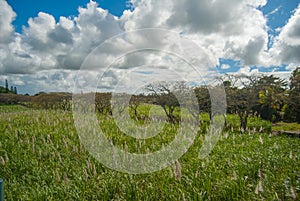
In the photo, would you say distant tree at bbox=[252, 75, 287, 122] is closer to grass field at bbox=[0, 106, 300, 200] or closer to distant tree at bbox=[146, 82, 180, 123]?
distant tree at bbox=[146, 82, 180, 123]

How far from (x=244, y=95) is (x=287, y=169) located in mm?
5941

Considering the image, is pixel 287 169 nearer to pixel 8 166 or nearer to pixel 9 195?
pixel 9 195

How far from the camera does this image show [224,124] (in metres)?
9.88

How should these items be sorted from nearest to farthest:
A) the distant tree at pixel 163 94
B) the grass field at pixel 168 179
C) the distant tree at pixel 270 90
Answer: the grass field at pixel 168 179 < the distant tree at pixel 270 90 < the distant tree at pixel 163 94

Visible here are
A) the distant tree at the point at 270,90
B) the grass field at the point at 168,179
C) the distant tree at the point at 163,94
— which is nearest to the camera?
the grass field at the point at 168,179

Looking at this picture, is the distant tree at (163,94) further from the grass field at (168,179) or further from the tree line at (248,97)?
the grass field at (168,179)

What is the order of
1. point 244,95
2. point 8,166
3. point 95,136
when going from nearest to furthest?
point 8,166 → point 95,136 → point 244,95

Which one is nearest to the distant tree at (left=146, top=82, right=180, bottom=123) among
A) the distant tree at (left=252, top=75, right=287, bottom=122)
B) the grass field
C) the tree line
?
the tree line

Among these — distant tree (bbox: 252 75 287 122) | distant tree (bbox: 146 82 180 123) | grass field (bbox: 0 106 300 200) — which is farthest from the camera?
distant tree (bbox: 146 82 180 123)

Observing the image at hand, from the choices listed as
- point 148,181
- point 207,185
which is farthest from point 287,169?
point 148,181

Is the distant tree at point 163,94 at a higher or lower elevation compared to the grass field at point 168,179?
higher

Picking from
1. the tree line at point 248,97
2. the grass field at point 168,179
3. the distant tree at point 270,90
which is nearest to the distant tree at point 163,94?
the tree line at point 248,97

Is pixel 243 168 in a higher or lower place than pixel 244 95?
lower

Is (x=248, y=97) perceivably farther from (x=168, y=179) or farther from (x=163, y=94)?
(x=168, y=179)
